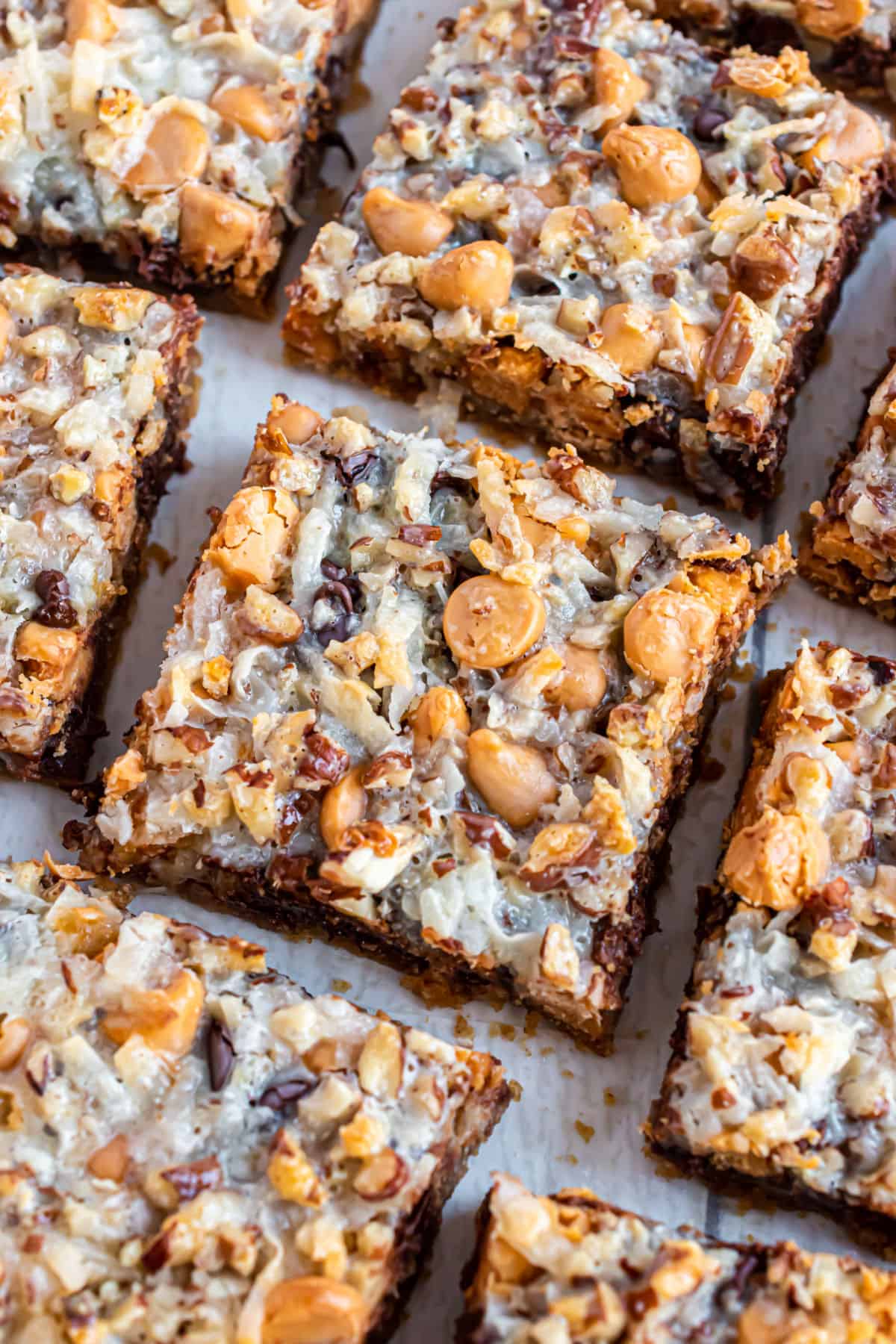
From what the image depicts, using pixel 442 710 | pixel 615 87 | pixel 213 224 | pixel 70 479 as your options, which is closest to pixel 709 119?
pixel 615 87

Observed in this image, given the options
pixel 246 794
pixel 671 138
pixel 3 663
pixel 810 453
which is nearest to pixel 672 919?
pixel 246 794

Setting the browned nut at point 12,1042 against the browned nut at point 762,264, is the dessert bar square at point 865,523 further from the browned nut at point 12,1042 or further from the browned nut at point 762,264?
the browned nut at point 12,1042

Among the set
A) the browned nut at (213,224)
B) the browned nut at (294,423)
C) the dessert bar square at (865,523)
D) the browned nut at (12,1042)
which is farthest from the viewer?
the browned nut at (213,224)

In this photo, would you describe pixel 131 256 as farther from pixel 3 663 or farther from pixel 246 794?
pixel 246 794

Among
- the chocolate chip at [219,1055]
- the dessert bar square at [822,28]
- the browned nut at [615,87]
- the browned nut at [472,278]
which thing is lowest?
the chocolate chip at [219,1055]

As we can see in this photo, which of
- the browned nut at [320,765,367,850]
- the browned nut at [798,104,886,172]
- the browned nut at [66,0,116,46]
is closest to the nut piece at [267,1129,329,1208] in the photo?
the browned nut at [320,765,367,850]

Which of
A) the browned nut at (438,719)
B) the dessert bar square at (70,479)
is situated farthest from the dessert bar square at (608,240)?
the browned nut at (438,719)
